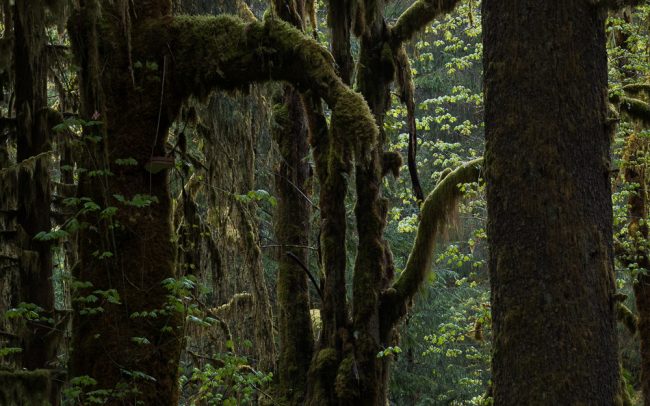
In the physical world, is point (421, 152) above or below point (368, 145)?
above

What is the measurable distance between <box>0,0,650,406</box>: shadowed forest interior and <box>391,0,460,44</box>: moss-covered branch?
3cm

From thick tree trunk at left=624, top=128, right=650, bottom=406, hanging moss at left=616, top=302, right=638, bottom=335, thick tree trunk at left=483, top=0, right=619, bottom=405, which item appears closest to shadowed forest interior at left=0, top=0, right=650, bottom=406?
thick tree trunk at left=483, top=0, right=619, bottom=405

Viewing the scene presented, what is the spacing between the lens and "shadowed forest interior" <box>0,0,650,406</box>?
490 cm

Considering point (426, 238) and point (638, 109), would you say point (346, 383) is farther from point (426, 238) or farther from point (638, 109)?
point (638, 109)

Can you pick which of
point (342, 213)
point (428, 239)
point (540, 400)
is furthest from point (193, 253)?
point (540, 400)

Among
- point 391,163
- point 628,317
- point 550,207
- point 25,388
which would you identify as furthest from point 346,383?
point 550,207

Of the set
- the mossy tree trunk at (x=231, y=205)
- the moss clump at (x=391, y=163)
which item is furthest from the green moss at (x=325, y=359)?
A: the moss clump at (x=391, y=163)

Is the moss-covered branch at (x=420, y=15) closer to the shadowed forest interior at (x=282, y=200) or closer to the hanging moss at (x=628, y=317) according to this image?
the shadowed forest interior at (x=282, y=200)

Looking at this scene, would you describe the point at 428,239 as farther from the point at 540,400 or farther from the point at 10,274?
the point at 540,400

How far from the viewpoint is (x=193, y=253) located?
8.80 metres

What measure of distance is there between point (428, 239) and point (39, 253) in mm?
5227

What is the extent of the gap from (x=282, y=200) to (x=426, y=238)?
243cm

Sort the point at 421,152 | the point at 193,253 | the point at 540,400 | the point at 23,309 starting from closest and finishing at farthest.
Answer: the point at 540,400, the point at 23,309, the point at 193,253, the point at 421,152

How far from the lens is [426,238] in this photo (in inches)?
443
